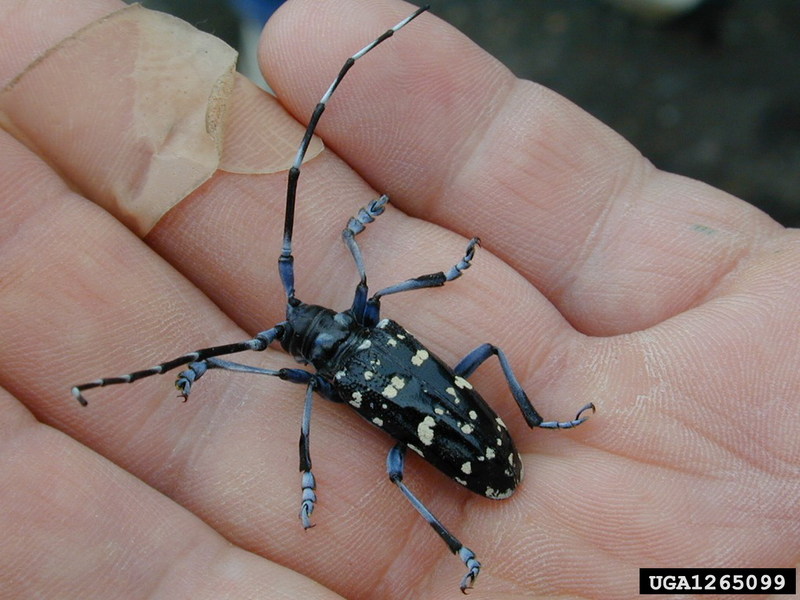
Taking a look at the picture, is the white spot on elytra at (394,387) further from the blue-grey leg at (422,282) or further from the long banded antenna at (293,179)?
the long banded antenna at (293,179)

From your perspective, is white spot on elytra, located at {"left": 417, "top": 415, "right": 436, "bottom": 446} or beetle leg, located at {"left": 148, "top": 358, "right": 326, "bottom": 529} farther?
white spot on elytra, located at {"left": 417, "top": 415, "right": 436, "bottom": 446}

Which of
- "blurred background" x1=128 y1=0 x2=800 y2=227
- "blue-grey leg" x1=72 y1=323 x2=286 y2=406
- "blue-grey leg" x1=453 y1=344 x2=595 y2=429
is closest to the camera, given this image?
"blue-grey leg" x1=72 y1=323 x2=286 y2=406

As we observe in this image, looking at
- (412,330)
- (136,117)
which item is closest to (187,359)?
(412,330)

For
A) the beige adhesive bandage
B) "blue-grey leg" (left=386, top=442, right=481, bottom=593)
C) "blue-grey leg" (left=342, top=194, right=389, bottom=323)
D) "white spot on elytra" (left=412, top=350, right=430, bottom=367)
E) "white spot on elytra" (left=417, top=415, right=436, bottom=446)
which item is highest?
the beige adhesive bandage

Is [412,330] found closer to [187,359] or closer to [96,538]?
[187,359]

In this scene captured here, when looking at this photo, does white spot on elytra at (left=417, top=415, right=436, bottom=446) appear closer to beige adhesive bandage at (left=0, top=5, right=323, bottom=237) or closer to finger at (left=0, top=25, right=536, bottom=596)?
finger at (left=0, top=25, right=536, bottom=596)

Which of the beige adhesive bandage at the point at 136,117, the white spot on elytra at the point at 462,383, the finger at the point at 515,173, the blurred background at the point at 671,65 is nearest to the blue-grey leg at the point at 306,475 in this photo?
the white spot on elytra at the point at 462,383

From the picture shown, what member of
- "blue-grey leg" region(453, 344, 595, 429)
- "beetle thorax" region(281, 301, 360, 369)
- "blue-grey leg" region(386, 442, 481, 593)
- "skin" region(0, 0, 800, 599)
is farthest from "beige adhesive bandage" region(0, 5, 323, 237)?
"blue-grey leg" region(386, 442, 481, 593)

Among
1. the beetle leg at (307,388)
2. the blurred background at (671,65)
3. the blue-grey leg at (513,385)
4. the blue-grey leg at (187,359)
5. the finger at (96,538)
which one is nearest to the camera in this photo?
the blue-grey leg at (187,359)
